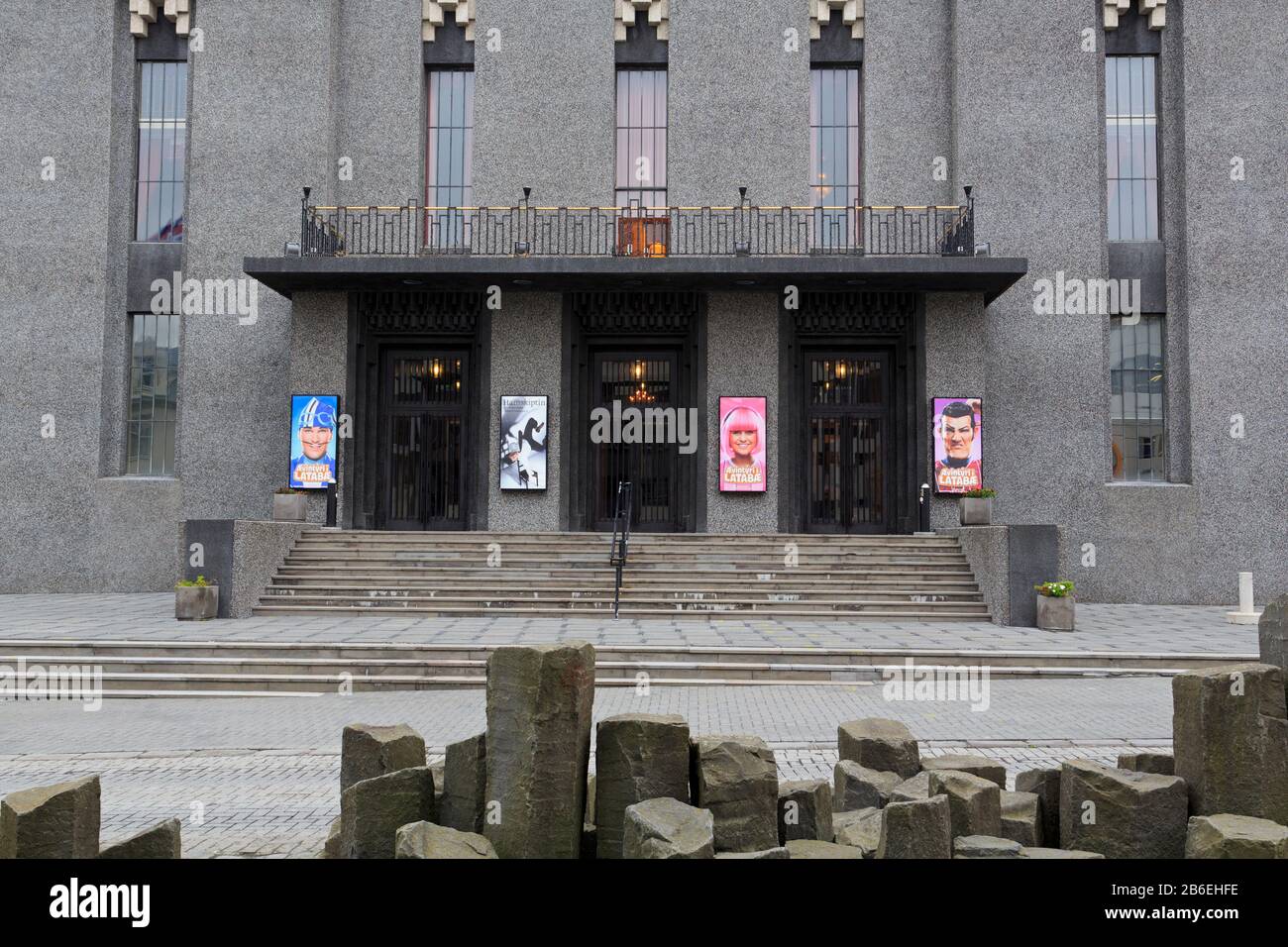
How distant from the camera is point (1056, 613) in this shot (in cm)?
1378

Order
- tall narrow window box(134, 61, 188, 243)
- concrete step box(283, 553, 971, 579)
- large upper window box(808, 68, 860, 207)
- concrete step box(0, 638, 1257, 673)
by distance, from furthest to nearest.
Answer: tall narrow window box(134, 61, 188, 243), large upper window box(808, 68, 860, 207), concrete step box(283, 553, 971, 579), concrete step box(0, 638, 1257, 673)

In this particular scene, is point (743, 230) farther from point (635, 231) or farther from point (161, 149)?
point (161, 149)

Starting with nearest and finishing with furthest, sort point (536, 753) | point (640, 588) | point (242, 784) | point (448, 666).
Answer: point (536, 753)
point (242, 784)
point (448, 666)
point (640, 588)

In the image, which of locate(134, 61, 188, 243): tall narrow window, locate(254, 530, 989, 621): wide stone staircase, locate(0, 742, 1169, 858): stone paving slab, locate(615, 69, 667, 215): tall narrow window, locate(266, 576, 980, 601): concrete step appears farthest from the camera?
locate(134, 61, 188, 243): tall narrow window

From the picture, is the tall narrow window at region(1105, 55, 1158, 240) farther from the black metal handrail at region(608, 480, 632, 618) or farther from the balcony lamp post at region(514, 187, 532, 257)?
the balcony lamp post at region(514, 187, 532, 257)

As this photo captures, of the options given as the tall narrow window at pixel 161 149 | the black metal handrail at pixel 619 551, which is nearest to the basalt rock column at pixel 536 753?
the black metal handrail at pixel 619 551

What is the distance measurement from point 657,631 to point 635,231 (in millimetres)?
10034

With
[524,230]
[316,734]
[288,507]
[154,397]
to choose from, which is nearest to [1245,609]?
[316,734]

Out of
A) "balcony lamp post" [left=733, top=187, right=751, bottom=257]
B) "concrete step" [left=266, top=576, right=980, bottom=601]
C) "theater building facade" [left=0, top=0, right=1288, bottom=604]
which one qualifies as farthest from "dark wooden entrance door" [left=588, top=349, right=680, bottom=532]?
"concrete step" [left=266, top=576, right=980, bottom=601]

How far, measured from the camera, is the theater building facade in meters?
18.9

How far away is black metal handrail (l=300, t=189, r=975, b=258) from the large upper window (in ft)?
1.87

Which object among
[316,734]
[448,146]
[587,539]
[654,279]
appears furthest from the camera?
[448,146]
